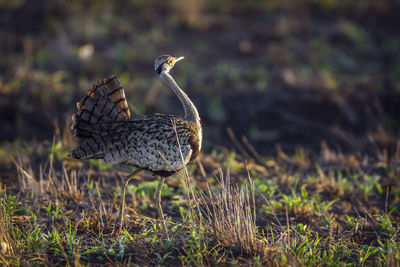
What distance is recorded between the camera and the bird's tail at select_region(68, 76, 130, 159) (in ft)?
13.4

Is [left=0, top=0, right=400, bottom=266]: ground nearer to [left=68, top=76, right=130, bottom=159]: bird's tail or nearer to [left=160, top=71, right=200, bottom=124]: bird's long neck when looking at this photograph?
[left=68, top=76, right=130, bottom=159]: bird's tail

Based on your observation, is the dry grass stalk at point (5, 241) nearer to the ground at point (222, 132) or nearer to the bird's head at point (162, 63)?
the ground at point (222, 132)

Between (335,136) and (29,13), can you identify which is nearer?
(335,136)

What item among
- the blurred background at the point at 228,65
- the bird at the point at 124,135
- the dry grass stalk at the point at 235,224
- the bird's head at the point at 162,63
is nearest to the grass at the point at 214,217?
the dry grass stalk at the point at 235,224

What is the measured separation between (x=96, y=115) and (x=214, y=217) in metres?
1.41

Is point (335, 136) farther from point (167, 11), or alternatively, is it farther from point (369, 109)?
point (167, 11)

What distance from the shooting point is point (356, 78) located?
9805mm

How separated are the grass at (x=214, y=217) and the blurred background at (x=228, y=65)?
1333 millimetres

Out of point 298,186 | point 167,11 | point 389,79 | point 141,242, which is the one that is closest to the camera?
point 141,242

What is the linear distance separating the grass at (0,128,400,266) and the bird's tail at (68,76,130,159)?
0.50 metres

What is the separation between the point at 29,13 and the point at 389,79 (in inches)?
354

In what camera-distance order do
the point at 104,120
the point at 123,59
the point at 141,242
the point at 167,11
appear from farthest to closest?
the point at 167,11 < the point at 123,59 < the point at 104,120 < the point at 141,242

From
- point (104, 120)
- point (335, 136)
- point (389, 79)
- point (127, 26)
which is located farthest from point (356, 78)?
point (104, 120)

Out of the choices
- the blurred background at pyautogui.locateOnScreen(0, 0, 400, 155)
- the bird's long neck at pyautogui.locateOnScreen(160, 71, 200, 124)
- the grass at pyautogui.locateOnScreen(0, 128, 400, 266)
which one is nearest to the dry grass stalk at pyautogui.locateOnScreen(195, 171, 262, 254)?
the grass at pyautogui.locateOnScreen(0, 128, 400, 266)
